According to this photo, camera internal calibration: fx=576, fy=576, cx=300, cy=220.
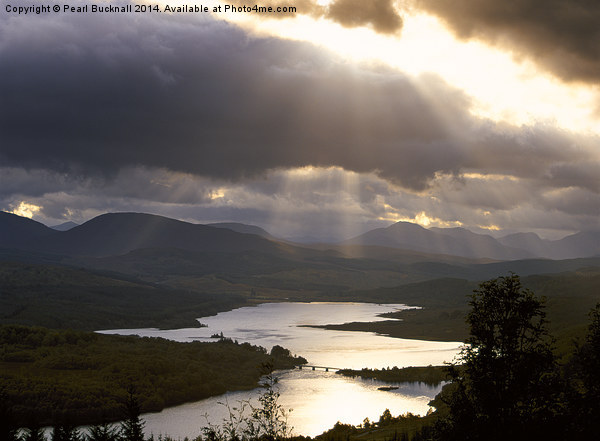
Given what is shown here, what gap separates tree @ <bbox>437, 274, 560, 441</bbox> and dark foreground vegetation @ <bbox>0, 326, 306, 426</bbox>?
107 m

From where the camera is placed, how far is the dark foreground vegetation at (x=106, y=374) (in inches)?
5256

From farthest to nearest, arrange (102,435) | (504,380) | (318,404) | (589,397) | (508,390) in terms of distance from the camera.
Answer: (318,404), (102,435), (589,397), (504,380), (508,390)

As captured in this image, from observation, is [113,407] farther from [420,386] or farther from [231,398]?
[420,386]

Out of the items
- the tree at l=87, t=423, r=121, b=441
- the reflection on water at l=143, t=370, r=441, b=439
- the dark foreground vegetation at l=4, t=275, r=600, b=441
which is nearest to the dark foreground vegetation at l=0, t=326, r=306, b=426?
the reflection on water at l=143, t=370, r=441, b=439

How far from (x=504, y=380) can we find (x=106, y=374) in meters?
145

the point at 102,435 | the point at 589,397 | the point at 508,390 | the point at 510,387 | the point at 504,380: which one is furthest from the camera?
the point at 102,435

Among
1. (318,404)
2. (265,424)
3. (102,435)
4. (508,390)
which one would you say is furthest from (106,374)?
(508,390)

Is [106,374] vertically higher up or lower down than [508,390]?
lower down

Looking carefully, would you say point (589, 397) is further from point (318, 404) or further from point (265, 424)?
point (318, 404)

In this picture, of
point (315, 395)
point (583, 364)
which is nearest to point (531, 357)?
point (583, 364)

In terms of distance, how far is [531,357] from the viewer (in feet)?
115

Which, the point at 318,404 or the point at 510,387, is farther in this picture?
the point at 318,404

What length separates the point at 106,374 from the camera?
525 feet

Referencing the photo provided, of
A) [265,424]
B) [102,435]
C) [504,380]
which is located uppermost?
[504,380]
